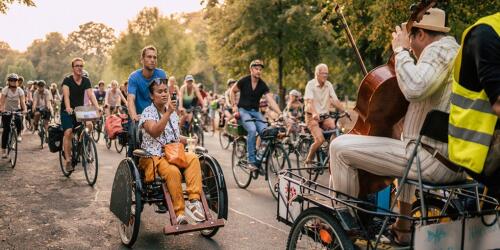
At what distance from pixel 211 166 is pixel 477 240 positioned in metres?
3.28

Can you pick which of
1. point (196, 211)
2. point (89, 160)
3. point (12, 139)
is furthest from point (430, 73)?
point (12, 139)

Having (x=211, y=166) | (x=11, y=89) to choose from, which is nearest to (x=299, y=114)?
(x=11, y=89)

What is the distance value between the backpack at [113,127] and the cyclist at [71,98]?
7.76 ft

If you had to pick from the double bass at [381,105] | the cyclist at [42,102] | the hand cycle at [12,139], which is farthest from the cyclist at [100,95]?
the double bass at [381,105]

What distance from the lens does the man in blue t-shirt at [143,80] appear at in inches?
269

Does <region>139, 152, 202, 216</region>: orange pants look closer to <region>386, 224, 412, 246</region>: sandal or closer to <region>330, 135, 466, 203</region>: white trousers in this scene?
<region>330, 135, 466, 203</region>: white trousers

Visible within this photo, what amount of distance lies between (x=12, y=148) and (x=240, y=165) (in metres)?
5.37

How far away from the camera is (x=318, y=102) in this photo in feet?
30.5

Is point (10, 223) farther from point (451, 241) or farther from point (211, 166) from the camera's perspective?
point (451, 241)

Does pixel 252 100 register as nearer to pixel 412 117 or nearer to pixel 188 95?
pixel 188 95

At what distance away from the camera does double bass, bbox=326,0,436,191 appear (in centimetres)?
328

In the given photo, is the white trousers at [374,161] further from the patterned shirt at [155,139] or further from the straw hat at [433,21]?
the patterned shirt at [155,139]

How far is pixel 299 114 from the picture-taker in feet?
56.9

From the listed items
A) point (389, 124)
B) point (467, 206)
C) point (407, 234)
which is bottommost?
point (407, 234)
